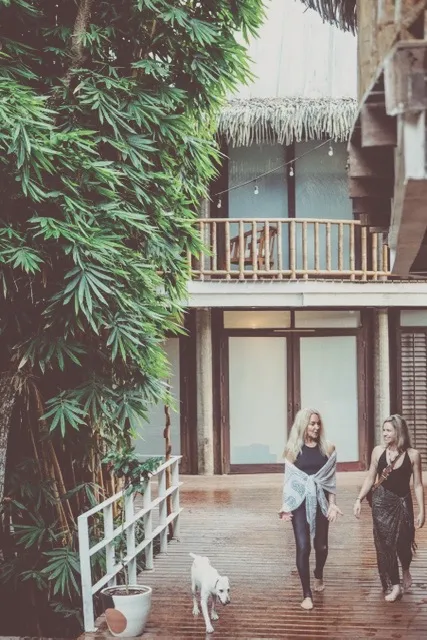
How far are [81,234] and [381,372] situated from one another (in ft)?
25.6

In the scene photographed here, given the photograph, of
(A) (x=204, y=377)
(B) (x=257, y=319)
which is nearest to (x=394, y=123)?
(A) (x=204, y=377)

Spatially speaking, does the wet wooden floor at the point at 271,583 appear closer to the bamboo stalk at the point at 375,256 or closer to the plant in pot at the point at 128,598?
the plant in pot at the point at 128,598

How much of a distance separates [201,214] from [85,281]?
22.7 feet

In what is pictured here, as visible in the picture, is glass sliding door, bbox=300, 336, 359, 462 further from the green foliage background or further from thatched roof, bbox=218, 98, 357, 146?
the green foliage background

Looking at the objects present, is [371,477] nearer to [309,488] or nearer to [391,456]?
[391,456]

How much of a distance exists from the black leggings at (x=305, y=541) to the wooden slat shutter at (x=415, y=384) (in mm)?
7365

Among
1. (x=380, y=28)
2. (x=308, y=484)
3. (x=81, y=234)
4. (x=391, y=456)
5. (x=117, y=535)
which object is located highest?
(x=380, y=28)

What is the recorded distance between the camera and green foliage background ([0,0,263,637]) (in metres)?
7.45

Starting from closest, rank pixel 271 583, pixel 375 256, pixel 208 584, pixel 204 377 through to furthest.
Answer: pixel 208 584 < pixel 271 583 < pixel 375 256 < pixel 204 377

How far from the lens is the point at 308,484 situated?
7.00m

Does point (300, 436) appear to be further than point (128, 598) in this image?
Yes

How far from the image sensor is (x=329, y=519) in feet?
23.5

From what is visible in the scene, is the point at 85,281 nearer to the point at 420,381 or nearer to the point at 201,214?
the point at 201,214

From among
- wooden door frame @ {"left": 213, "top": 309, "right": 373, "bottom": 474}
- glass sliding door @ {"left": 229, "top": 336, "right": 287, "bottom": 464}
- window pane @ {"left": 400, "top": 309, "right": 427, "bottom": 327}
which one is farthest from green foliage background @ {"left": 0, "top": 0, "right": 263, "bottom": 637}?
window pane @ {"left": 400, "top": 309, "right": 427, "bottom": 327}
